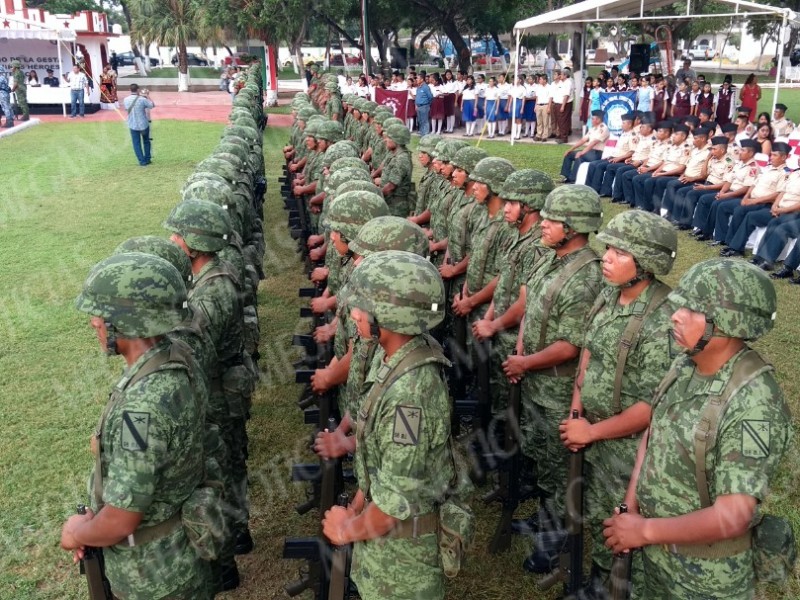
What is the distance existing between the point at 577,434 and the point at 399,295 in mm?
1230

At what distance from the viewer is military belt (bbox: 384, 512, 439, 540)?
8.83 feet

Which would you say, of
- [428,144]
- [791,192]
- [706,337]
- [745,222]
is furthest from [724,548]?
[745,222]

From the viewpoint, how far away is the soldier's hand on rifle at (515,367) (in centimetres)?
409

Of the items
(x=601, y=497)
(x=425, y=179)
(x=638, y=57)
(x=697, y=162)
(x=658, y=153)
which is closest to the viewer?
(x=601, y=497)

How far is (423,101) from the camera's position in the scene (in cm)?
2153

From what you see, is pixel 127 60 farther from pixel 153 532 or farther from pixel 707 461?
pixel 707 461

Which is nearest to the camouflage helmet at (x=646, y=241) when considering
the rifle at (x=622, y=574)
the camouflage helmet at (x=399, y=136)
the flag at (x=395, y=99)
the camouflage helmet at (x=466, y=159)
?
the rifle at (x=622, y=574)

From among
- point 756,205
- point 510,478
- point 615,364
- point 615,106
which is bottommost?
point 510,478

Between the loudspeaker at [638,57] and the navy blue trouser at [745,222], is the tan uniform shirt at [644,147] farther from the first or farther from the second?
the loudspeaker at [638,57]

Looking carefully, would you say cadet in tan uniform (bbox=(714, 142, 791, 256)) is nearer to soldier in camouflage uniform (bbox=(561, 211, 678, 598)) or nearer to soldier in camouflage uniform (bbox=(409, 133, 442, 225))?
soldier in camouflage uniform (bbox=(409, 133, 442, 225))

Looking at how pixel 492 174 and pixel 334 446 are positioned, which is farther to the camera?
pixel 492 174

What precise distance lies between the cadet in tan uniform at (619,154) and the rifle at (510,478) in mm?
9834

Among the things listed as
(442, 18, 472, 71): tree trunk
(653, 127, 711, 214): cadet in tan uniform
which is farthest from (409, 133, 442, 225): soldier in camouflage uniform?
(442, 18, 472, 71): tree trunk

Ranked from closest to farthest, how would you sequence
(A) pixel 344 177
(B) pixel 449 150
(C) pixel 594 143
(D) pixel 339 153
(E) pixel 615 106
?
(A) pixel 344 177
(B) pixel 449 150
(D) pixel 339 153
(C) pixel 594 143
(E) pixel 615 106
